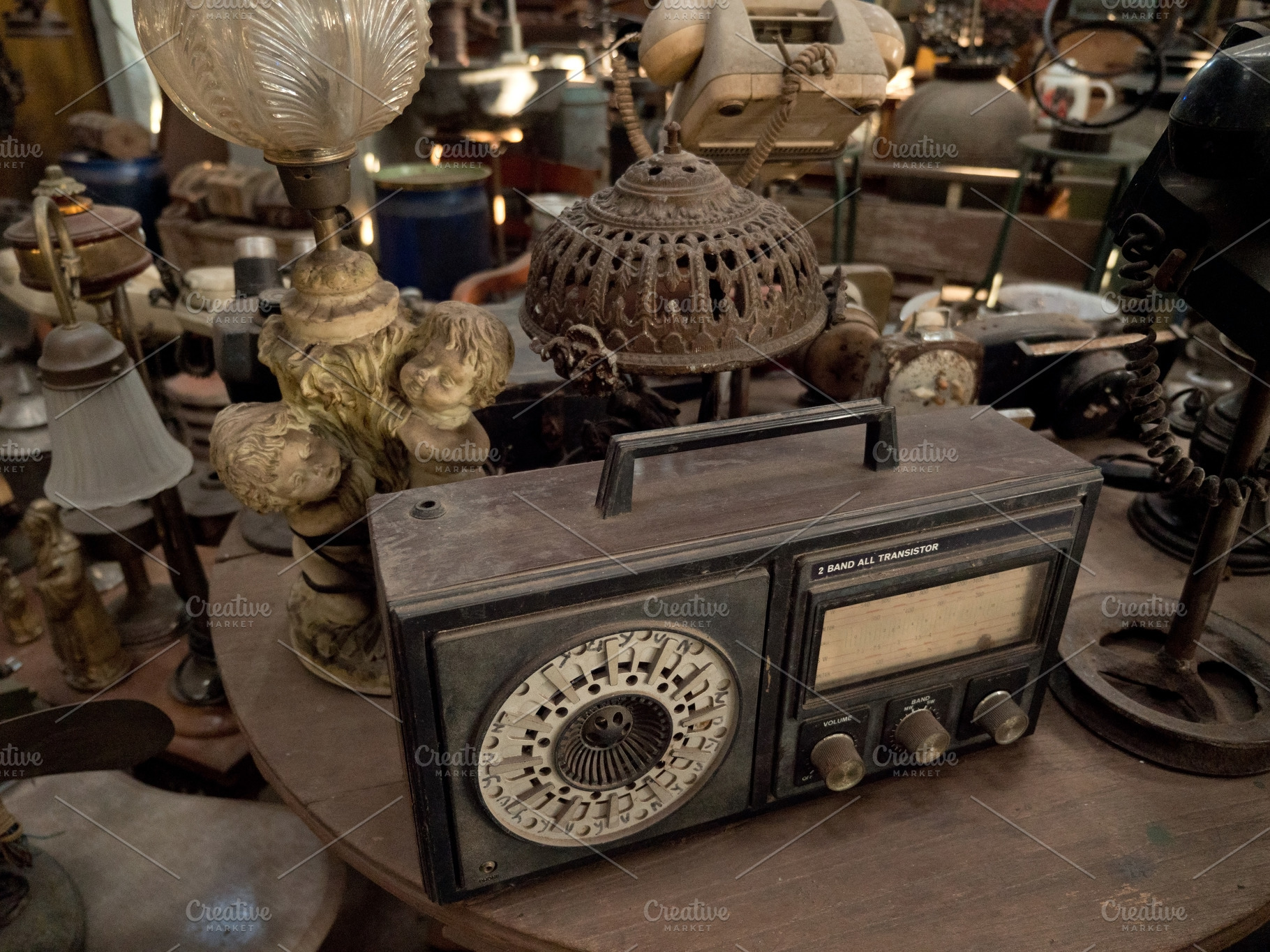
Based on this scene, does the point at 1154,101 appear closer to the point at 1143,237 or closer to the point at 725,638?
the point at 1143,237

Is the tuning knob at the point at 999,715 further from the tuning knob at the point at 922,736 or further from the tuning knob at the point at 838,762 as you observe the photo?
the tuning knob at the point at 838,762

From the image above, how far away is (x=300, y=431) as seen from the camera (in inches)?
39.9

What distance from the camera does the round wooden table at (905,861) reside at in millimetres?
878

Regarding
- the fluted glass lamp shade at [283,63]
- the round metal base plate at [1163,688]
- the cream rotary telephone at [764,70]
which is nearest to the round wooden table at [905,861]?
the round metal base plate at [1163,688]

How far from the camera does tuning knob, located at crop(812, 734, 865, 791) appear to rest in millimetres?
935

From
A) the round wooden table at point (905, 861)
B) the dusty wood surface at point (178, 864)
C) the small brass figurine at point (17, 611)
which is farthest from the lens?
the small brass figurine at point (17, 611)

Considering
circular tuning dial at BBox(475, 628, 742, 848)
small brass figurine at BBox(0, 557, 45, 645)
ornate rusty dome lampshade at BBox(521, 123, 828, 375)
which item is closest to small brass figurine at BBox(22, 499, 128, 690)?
small brass figurine at BBox(0, 557, 45, 645)

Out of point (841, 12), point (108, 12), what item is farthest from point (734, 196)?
point (108, 12)

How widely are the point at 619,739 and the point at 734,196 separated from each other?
2.26ft

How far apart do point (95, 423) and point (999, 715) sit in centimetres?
127

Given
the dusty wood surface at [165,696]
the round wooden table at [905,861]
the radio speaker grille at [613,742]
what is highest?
the radio speaker grille at [613,742]

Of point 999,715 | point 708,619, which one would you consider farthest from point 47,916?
point 999,715

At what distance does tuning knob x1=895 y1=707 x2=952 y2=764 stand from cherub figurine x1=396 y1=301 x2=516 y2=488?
22.4 inches

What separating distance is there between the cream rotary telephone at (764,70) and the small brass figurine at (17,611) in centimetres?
151
